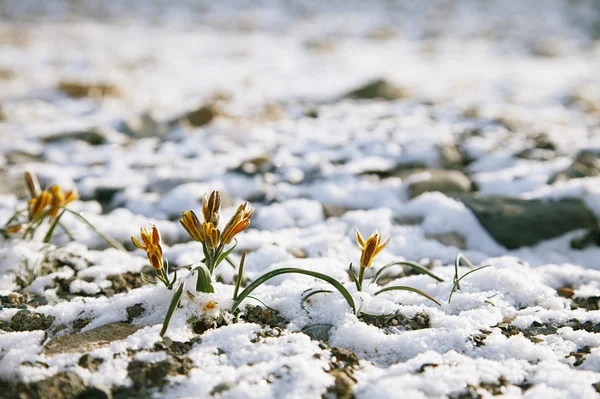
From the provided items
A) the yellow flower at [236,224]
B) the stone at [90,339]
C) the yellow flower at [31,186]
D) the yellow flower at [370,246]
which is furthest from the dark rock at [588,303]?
the yellow flower at [31,186]

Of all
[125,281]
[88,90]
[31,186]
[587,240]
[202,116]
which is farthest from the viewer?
[88,90]

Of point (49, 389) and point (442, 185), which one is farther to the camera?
point (442, 185)

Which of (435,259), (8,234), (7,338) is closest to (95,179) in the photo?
(8,234)

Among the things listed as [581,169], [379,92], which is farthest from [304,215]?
[379,92]

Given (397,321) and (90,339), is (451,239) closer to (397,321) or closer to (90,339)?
(397,321)

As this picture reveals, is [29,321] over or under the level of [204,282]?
under

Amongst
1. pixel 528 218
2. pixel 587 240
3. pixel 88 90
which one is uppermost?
pixel 88 90

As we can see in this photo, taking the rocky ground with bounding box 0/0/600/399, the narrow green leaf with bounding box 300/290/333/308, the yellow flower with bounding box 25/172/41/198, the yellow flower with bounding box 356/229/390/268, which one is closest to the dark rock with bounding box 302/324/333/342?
the rocky ground with bounding box 0/0/600/399
